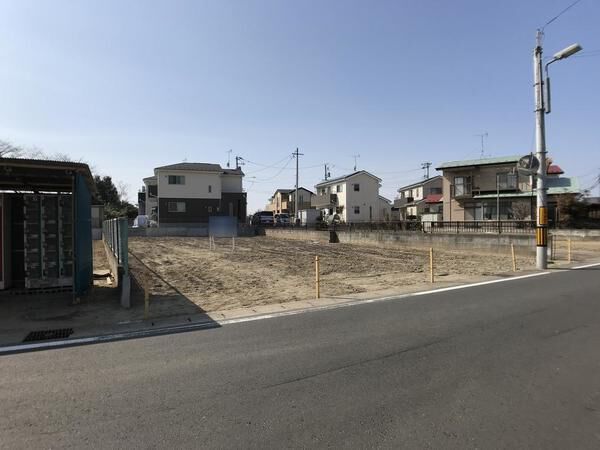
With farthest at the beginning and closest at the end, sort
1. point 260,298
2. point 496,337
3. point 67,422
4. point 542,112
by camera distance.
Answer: point 542,112 → point 260,298 → point 496,337 → point 67,422

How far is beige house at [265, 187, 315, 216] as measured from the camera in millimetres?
79800

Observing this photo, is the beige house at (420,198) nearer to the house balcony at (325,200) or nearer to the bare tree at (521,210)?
the house balcony at (325,200)

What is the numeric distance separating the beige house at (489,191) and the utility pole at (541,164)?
2175 centimetres

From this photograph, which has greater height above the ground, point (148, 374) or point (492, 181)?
point (492, 181)

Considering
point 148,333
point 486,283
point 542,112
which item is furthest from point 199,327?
point 542,112

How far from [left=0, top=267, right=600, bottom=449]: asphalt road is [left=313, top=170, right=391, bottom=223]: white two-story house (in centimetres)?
5282

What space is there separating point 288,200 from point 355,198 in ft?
93.3

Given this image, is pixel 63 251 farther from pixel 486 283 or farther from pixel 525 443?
→ pixel 486 283

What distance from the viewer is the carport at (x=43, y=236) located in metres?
10.3

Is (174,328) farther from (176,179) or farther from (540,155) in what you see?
(176,179)

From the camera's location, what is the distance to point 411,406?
4.02m

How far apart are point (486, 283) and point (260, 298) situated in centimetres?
672

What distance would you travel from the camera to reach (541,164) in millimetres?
16359

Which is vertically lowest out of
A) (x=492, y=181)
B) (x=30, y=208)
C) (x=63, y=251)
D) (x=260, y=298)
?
(x=260, y=298)
